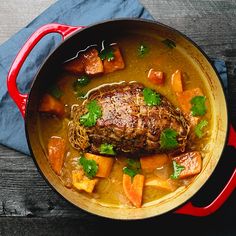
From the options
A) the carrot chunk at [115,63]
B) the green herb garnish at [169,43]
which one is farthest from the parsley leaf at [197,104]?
the carrot chunk at [115,63]

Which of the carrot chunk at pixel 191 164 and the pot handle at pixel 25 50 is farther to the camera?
the carrot chunk at pixel 191 164

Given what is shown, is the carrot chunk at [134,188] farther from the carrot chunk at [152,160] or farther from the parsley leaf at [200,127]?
the parsley leaf at [200,127]

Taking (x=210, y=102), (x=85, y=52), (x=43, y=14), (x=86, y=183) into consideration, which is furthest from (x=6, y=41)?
(x=210, y=102)

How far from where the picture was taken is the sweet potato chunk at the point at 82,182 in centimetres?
245

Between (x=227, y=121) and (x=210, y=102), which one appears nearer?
(x=227, y=121)

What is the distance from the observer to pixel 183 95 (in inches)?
95.9

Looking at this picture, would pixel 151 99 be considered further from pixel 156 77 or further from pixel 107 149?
pixel 107 149

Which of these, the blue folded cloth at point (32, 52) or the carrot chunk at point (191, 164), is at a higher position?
the blue folded cloth at point (32, 52)

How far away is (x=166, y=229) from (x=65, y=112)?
0.75m

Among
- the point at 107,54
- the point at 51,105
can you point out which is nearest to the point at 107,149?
the point at 51,105

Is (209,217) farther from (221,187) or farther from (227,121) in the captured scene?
(227,121)

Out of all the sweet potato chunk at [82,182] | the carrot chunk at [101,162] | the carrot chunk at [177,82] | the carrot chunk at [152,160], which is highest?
the carrot chunk at [177,82]

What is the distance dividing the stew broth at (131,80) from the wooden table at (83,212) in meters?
0.18

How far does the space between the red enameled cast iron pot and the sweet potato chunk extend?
46 millimetres
